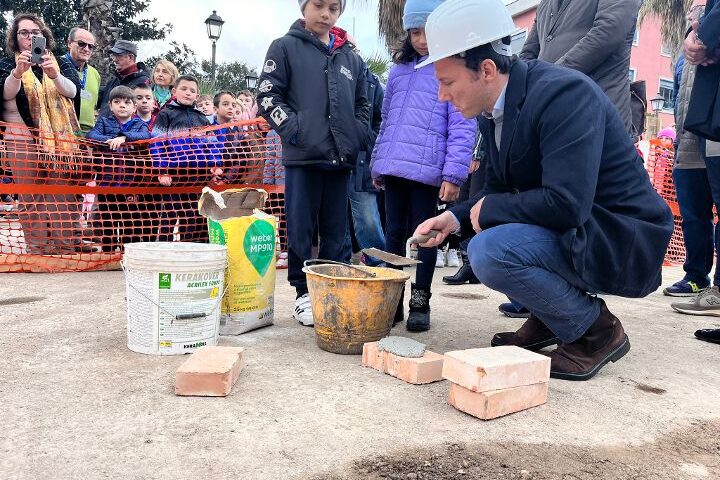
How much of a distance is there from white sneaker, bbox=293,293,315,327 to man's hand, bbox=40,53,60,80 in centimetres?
307

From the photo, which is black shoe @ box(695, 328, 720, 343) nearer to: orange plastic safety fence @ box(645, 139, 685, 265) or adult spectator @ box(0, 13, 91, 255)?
orange plastic safety fence @ box(645, 139, 685, 265)

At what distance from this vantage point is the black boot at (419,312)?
304 cm

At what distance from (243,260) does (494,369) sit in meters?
1.43

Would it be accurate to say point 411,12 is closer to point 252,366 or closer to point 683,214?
point 252,366

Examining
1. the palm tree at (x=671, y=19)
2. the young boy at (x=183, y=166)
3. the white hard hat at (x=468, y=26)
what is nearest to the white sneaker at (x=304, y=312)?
the white hard hat at (x=468, y=26)

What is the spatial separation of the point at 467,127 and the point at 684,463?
2.02 metres

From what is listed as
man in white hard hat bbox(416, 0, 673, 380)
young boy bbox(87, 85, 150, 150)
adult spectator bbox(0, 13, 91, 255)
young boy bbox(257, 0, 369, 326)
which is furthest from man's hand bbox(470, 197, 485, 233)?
young boy bbox(87, 85, 150, 150)

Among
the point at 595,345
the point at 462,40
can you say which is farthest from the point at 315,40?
the point at 595,345

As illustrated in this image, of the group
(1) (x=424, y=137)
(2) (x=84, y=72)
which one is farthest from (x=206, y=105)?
(1) (x=424, y=137)

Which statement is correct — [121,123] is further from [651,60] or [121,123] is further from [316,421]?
[651,60]

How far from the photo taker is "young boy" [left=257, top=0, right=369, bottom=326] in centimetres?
308

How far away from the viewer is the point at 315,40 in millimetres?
3174

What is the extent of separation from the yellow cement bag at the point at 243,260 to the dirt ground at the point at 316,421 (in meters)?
0.14

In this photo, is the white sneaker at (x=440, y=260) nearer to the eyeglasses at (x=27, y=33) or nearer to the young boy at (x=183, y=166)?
the young boy at (x=183, y=166)
